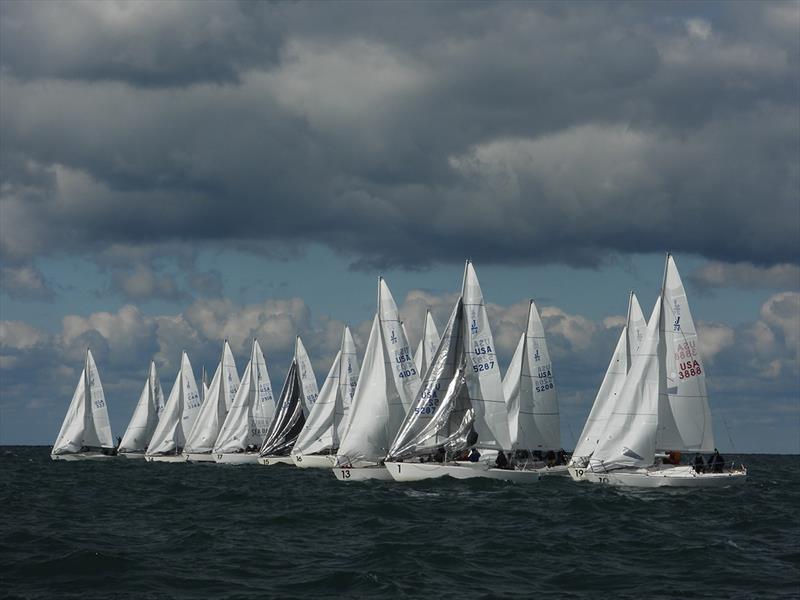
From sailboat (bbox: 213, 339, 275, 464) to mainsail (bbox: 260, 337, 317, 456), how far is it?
19.0ft

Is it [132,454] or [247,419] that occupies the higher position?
[247,419]

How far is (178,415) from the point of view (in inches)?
4500

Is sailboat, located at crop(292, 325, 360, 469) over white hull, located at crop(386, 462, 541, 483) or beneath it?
over

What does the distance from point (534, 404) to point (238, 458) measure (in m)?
39.7

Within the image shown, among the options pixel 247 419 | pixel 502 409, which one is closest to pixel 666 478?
pixel 502 409

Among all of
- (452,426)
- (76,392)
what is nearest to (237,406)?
(76,392)

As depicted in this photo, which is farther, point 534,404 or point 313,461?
point 313,461

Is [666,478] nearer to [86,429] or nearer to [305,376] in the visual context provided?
[305,376]

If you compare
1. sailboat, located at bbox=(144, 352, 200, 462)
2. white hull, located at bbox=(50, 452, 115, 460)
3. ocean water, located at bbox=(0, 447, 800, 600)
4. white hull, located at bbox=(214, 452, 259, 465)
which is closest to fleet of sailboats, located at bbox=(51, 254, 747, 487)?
ocean water, located at bbox=(0, 447, 800, 600)

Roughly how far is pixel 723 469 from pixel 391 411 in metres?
20.2

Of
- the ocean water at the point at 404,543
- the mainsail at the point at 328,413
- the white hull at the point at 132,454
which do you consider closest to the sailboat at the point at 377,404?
the ocean water at the point at 404,543

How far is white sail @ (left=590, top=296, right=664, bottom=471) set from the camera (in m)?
58.2

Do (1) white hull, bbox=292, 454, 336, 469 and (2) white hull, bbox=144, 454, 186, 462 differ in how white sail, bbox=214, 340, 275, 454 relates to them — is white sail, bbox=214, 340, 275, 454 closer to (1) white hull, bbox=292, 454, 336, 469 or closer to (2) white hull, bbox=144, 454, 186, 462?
(2) white hull, bbox=144, 454, 186, 462

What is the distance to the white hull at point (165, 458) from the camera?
108 metres
